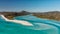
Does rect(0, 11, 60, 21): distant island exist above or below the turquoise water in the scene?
above

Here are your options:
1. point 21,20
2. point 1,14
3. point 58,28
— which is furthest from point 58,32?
point 1,14

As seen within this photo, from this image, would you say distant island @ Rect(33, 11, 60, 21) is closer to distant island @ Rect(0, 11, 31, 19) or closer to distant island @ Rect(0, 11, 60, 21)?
distant island @ Rect(0, 11, 60, 21)

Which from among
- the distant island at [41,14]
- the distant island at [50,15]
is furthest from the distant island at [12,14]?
the distant island at [50,15]

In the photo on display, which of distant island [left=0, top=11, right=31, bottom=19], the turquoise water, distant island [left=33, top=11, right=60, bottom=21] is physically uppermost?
distant island [left=0, top=11, right=31, bottom=19]

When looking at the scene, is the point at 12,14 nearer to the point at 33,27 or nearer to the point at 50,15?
the point at 33,27

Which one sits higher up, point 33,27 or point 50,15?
point 50,15

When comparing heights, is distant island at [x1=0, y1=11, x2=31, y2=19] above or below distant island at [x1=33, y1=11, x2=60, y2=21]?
above

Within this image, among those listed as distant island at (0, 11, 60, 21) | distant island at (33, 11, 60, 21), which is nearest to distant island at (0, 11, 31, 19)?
distant island at (0, 11, 60, 21)

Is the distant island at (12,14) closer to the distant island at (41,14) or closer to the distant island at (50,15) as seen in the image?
the distant island at (41,14)

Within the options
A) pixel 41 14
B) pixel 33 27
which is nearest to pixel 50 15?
pixel 41 14
